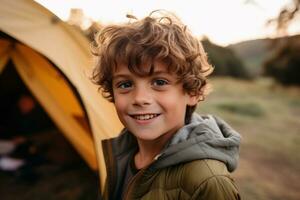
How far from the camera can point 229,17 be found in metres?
10.3

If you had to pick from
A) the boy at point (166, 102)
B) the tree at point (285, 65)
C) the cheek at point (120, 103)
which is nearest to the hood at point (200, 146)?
the boy at point (166, 102)

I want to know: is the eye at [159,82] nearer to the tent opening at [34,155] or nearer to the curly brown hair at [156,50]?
the curly brown hair at [156,50]

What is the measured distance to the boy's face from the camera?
58.2 inches

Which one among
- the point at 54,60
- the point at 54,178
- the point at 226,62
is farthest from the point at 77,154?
the point at 226,62

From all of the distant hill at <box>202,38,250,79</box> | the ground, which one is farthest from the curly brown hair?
the distant hill at <box>202,38,250,79</box>

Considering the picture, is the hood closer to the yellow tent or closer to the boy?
the boy

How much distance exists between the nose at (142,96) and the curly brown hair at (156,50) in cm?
6

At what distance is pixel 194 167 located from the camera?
1341 mm

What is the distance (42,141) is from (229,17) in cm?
725

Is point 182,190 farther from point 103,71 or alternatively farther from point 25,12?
point 25,12

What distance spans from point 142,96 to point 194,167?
34 cm

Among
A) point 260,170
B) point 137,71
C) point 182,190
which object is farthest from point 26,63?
point 260,170

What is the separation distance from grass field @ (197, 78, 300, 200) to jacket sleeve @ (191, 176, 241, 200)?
8.80 ft

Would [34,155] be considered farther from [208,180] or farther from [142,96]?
[208,180]
